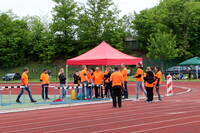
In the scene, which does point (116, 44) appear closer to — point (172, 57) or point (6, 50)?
point (172, 57)

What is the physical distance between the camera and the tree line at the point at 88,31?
218ft

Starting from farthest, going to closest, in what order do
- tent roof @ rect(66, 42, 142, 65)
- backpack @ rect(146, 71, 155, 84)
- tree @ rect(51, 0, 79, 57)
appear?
tree @ rect(51, 0, 79, 57) < tent roof @ rect(66, 42, 142, 65) < backpack @ rect(146, 71, 155, 84)

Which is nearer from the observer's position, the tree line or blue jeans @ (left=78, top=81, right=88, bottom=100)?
blue jeans @ (left=78, top=81, right=88, bottom=100)

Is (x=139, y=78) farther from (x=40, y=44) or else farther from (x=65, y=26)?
(x=40, y=44)

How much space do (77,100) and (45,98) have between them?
1687 millimetres

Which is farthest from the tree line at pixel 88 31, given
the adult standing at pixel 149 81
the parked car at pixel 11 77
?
the adult standing at pixel 149 81

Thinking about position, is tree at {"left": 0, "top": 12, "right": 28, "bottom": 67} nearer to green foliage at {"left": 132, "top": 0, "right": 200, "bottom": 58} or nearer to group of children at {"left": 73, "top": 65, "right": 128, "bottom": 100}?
green foliage at {"left": 132, "top": 0, "right": 200, "bottom": 58}

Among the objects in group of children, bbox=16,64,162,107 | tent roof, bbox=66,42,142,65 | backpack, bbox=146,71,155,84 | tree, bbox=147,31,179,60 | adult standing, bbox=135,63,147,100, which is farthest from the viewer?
tree, bbox=147,31,179,60

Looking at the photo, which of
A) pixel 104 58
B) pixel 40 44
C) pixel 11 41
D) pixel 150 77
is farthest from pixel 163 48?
pixel 150 77

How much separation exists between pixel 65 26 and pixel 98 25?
581cm

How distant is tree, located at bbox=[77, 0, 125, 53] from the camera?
222 feet

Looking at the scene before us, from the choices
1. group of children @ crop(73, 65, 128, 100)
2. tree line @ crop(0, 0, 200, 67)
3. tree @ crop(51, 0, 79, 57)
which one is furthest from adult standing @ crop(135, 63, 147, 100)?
tree @ crop(51, 0, 79, 57)

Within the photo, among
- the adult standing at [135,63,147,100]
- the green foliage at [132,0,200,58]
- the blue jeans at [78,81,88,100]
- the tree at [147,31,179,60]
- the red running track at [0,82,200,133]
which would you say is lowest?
the red running track at [0,82,200,133]

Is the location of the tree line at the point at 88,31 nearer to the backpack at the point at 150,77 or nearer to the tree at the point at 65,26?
the tree at the point at 65,26
